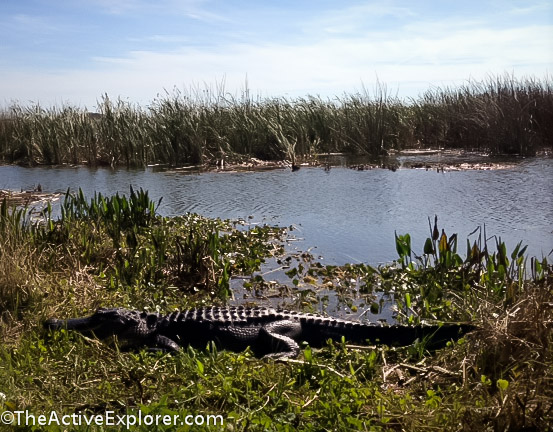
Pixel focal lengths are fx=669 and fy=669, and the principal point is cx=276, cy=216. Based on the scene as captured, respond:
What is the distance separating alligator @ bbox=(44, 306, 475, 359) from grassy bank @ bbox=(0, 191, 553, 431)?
0.60 ft

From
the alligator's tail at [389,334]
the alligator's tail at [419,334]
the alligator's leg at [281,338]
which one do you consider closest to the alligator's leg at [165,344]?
the alligator's leg at [281,338]

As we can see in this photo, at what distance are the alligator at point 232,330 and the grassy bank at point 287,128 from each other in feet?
39.8

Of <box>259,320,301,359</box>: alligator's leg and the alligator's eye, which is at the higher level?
the alligator's eye

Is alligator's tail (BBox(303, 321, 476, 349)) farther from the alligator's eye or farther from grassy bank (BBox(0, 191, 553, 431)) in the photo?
the alligator's eye

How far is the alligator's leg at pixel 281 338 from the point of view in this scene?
459cm

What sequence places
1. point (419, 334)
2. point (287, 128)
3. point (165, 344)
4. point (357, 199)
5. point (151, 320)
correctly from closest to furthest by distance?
point (419, 334) → point (165, 344) → point (151, 320) → point (357, 199) → point (287, 128)

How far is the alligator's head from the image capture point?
467 centimetres

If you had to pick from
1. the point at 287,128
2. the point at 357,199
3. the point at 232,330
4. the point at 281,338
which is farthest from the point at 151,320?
the point at 287,128

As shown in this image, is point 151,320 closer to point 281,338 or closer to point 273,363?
point 281,338

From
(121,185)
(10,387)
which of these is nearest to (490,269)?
(10,387)

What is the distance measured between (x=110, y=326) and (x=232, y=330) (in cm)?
85

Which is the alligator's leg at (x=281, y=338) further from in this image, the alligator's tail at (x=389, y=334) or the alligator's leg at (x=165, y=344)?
the alligator's leg at (x=165, y=344)

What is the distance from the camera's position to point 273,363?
13.5 feet

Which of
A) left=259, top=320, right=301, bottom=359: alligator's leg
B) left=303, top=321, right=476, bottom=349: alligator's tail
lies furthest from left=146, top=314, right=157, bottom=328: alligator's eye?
left=303, top=321, right=476, bottom=349: alligator's tail
